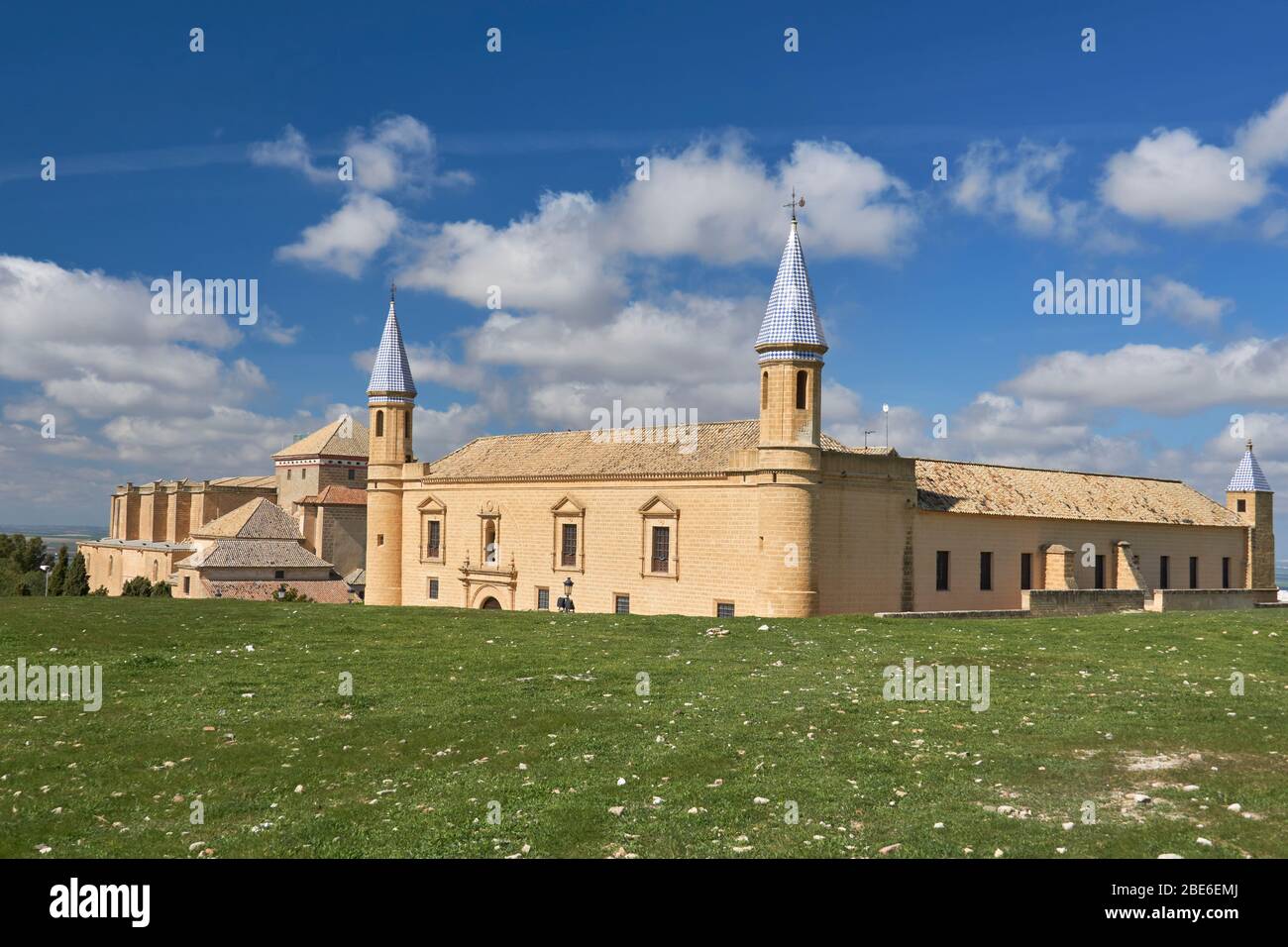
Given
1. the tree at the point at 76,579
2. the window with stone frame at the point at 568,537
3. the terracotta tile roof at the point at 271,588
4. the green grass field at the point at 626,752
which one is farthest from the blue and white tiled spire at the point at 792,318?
the tree at the point at 76,579

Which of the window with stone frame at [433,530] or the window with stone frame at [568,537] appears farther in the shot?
the window with stone frame at [433,530]

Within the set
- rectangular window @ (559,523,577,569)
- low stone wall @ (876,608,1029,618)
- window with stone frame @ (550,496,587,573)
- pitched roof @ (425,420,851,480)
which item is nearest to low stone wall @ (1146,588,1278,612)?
low stone wall @ (876,608,1029,618)

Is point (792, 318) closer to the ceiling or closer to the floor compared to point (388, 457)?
closer to the ceiling

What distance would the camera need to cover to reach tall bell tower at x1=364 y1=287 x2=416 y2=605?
52.3 metres

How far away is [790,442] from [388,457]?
83.4 feet

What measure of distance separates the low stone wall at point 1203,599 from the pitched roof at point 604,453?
47.3 feet

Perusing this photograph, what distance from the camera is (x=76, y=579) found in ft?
253

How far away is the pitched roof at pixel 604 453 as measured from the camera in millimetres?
40406

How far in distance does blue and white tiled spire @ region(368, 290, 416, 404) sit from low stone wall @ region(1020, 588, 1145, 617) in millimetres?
31341

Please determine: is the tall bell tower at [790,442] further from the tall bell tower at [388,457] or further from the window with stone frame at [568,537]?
the tall bell tower at [388,457]

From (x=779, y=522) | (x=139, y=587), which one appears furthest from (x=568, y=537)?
(x=139, y=587)

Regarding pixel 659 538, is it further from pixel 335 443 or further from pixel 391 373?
pixel 335 443
